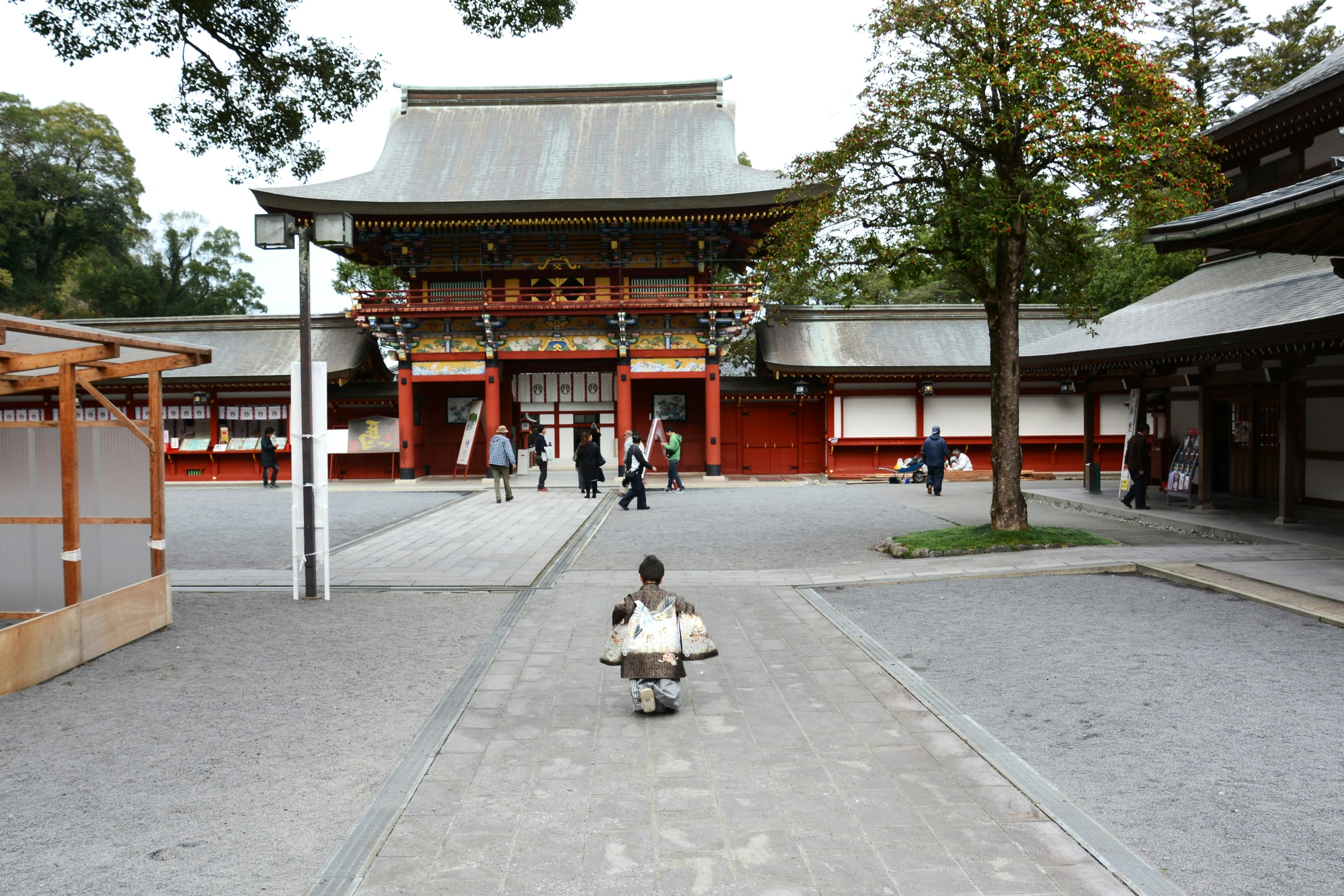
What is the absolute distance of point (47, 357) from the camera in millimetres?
6801

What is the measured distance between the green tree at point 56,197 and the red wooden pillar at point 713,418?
1271 inches

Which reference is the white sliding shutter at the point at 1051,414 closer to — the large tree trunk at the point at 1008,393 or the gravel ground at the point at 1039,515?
the gravel ground at the point at 1039,515

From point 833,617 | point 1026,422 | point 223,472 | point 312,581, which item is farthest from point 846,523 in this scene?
point 223,472

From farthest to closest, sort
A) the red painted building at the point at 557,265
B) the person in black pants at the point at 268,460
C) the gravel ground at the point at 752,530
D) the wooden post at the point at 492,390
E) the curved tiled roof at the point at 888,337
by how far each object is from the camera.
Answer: the curved tiled roof at the point at 888,337 → the wooden post at the point at 492,390 → the red painted building at the point at 557,265 → the person in black pants at the point at 268,460 → the gravel ground at the point at 752,530

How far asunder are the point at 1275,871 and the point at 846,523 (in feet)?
38.2

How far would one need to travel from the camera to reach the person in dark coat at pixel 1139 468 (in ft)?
49.9

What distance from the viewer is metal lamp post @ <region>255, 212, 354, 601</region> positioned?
8750 millimetres

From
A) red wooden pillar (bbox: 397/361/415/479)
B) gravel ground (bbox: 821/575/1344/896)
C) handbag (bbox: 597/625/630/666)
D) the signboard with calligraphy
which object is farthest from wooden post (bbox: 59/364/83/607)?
the signboard with calligraphy

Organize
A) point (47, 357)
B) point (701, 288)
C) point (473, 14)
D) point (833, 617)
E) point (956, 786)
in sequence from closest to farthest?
point (956, 786)
point (47, 357)
point (833, 617)
point (473, 14)
point (701, 288)

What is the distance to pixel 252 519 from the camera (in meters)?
16.1

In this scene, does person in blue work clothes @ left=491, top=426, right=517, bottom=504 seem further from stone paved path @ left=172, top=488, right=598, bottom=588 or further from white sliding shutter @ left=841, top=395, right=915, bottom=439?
white sliding shutter @ left=841, top=395, right=915, bottom=439

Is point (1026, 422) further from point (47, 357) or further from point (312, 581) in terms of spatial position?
point (47, 357)

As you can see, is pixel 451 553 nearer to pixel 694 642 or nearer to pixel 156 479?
pixel 156 479

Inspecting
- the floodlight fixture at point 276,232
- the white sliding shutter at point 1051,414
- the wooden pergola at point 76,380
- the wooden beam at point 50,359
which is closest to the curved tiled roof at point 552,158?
the white sliding shutter at point 1051,414
